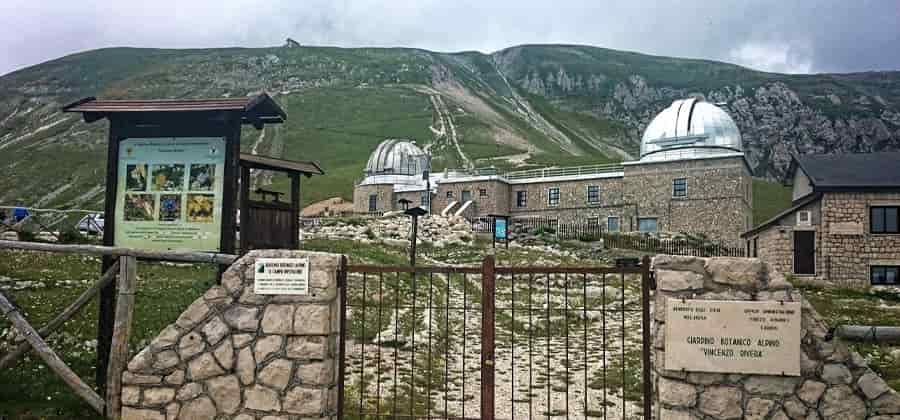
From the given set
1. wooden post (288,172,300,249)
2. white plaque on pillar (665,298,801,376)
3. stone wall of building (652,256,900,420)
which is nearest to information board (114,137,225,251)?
wooden post (288,172,300,249)

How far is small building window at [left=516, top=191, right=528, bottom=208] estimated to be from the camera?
5956cm

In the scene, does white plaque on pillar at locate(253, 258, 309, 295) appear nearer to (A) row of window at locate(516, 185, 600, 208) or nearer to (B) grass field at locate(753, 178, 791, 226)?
(A) row of window at locate(516, 185, 600, 208)

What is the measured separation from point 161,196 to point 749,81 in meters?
209

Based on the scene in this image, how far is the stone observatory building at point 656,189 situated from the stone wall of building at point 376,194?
439cm

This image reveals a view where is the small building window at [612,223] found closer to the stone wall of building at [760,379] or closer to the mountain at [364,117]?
the mountain at [364,117]

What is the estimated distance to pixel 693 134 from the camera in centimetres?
5288

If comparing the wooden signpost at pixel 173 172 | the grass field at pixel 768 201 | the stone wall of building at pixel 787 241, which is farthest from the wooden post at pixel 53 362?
the grass field at pixel 768 201

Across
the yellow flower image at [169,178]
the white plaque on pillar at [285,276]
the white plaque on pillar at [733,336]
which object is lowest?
the white plaque on pillar at [733,336]

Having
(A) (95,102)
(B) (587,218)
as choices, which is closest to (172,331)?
(A) (95,102)

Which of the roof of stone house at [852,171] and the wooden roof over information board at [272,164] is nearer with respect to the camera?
the wooden roof over information board at [272,164]

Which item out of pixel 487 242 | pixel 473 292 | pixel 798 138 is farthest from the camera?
pixel 798 138

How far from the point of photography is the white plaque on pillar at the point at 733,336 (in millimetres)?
7102

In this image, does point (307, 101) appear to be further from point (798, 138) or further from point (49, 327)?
point (49, 327)

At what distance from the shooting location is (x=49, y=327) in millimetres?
8375
